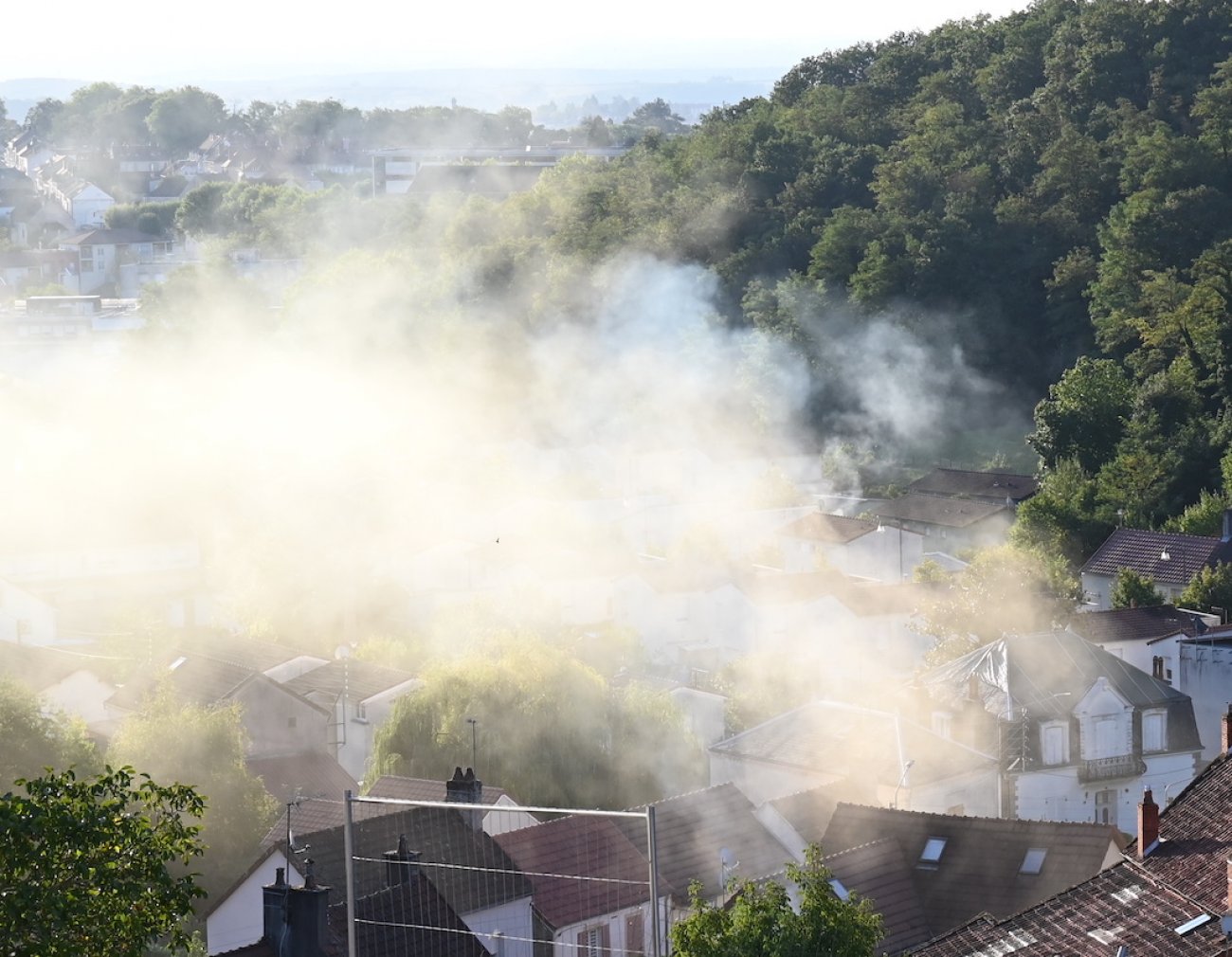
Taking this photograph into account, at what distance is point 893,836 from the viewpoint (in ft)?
55.9

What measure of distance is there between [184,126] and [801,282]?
72048mm

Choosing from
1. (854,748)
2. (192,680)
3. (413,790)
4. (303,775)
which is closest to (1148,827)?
(413,790)

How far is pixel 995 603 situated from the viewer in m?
29.6

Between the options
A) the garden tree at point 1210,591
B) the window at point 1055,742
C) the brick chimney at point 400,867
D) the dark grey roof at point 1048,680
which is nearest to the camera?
the brick chimney at point 400,867

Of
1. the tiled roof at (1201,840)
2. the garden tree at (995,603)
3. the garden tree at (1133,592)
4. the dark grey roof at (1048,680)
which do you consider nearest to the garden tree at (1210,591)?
the garden tree at (1133,592)

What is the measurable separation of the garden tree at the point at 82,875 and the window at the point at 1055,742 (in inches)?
581

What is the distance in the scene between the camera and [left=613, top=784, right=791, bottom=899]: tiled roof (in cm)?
1741

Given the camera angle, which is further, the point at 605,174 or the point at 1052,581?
the point at 605,174

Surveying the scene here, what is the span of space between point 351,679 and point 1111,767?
9.49 metres

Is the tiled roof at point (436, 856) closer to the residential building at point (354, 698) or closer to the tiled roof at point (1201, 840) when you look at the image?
the tiled roof at point (1201, 840)

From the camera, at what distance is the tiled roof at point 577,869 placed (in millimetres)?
15961

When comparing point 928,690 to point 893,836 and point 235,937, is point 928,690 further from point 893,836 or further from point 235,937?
point 235,937

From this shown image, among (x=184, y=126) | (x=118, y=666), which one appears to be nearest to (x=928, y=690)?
(x=118, y=666)

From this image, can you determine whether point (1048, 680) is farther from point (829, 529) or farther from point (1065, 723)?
point (829, 529)
